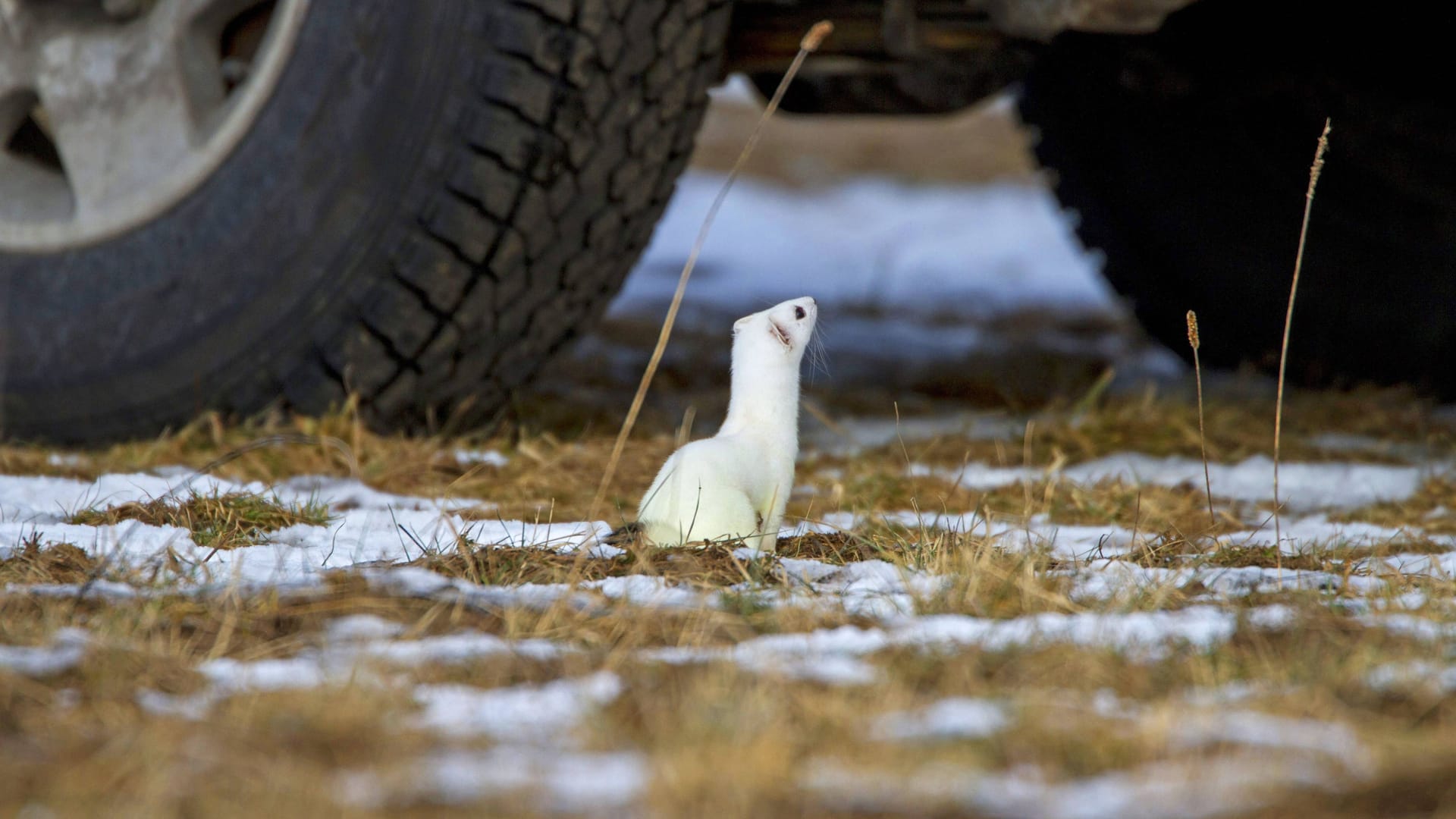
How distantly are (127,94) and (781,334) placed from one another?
1.17m

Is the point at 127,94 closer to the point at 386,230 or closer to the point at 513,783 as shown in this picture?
the point at 386,230

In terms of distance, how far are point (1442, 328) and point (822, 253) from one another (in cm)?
443

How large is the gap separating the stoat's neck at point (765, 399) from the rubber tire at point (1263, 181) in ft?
5.15

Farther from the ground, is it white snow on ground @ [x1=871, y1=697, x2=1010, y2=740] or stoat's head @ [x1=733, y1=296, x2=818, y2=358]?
stoat's head @ [x1=733, y1=296, x2=818, y2=358]

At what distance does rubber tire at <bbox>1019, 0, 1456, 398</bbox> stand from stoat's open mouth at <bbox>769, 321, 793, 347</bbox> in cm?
153

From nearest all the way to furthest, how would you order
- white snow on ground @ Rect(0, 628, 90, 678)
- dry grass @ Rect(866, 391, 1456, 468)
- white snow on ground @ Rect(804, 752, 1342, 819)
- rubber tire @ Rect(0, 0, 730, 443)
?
white snow on ground @ Rect(804, 752, 1342, 819) < white snow on ground @ Rect(0, 628, 90, 678) < rubber tire @ Rect(0, 0, 730, 443) < dry grass @ Rect(866, 391, 1456, 468)

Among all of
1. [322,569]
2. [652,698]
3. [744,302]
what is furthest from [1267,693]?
[744,302]

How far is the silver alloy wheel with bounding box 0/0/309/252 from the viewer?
83.4 inches

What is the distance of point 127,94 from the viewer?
214 cm

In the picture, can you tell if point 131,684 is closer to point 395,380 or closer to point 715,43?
point 395,380

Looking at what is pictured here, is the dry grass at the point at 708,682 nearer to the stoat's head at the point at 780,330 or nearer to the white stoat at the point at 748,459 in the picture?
the white stoat at the point at 748,459

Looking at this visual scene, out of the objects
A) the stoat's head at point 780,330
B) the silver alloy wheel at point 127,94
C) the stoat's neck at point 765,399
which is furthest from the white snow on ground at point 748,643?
the silver alloy wheel at point 127,94

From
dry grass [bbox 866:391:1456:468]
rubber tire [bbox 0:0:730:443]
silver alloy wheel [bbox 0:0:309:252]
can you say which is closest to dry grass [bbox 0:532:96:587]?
rubber tire [bbox 0:0:730:443]

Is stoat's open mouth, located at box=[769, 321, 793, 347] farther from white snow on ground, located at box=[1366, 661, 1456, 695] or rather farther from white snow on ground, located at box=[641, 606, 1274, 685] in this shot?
white snow on ground, located at box=[1366, 661, 1456, 695]
